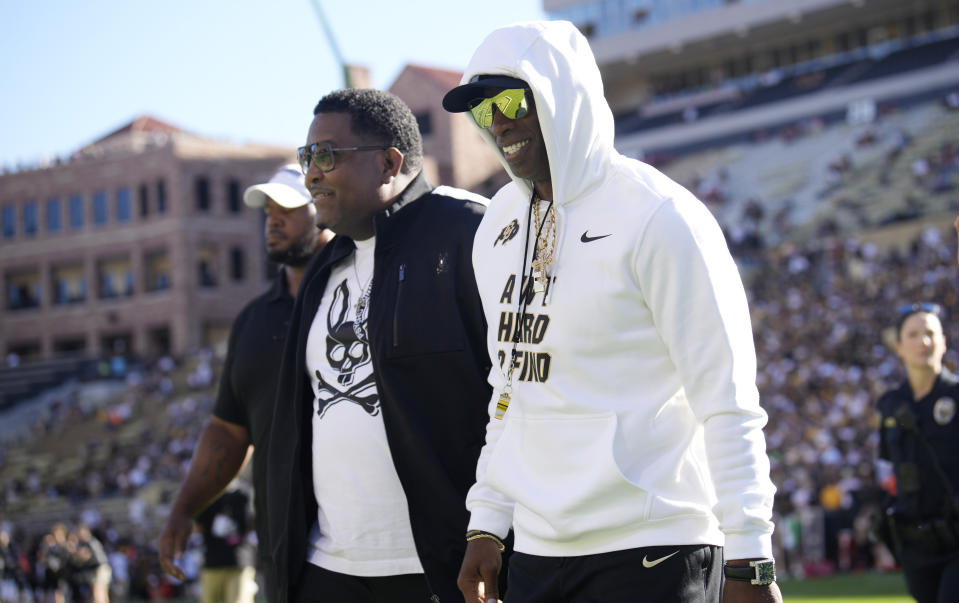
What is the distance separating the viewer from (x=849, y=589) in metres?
14.1

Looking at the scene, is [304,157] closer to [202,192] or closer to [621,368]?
[621,368]

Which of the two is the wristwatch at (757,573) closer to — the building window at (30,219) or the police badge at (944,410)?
the police badge at (944,410)

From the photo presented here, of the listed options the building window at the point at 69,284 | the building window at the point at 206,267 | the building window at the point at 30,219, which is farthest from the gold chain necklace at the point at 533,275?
the building window at the point at 30,219

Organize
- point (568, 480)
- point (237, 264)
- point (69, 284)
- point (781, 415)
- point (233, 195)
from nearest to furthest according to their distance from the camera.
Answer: point (568, 480)
point (781, 415)
point (233, 195)
point (237, 264)
point (69, 284)

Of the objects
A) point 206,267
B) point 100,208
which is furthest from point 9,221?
point 206,267

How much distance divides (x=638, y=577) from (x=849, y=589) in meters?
12.3

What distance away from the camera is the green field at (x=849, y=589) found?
41.8 feet

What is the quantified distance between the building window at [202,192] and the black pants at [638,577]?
1972 inches

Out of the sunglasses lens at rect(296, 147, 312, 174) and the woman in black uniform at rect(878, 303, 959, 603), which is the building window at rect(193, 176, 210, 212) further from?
the sunglasses lens at rect(296, 147, 312, 174)

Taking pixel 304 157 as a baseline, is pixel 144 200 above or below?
above

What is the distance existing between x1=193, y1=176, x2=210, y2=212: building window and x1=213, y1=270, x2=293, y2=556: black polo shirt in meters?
47.7

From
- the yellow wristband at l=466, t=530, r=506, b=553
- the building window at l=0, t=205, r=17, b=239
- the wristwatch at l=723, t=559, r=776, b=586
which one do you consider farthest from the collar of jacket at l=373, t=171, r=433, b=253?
the building window at l=0, t=205, r=17, b=239

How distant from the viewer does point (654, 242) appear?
278 cm

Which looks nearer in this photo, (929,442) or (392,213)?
(392,213)
